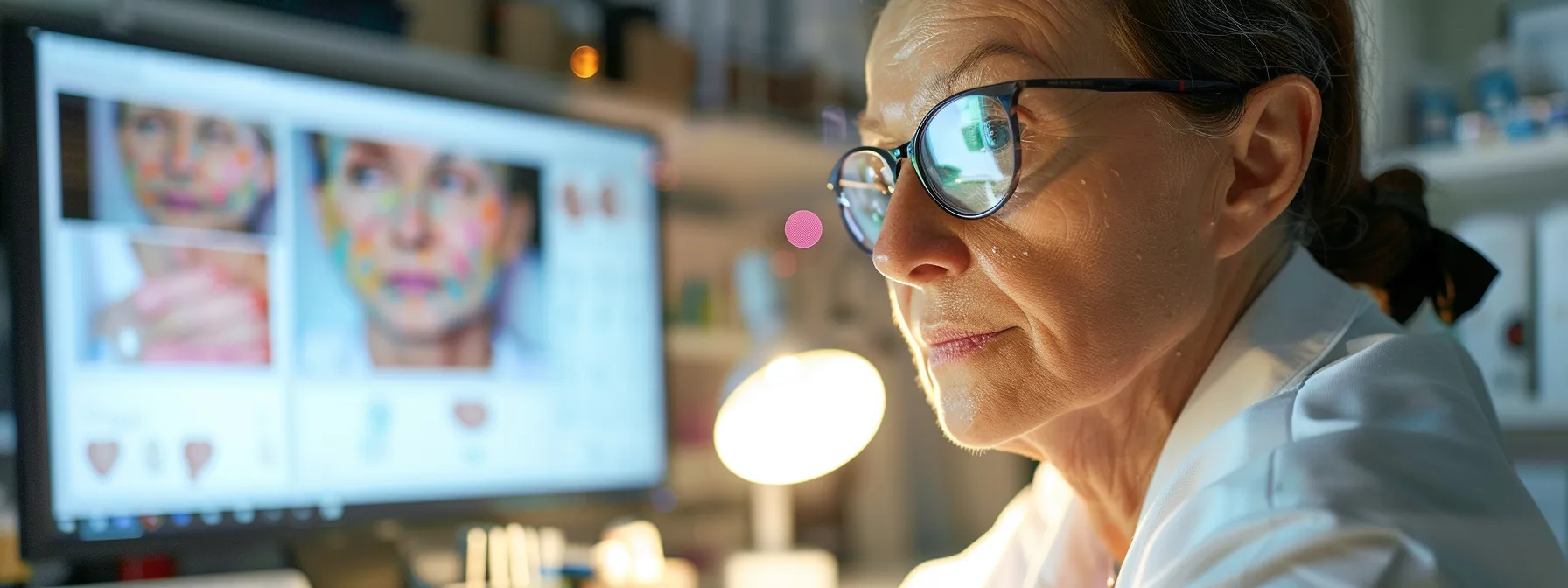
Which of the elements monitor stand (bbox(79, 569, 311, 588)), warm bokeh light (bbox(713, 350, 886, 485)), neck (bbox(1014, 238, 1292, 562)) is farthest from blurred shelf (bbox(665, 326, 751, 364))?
neck (bbox(1014, 238, 1292, 562))

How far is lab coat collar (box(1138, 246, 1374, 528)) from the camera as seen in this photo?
2.12ft

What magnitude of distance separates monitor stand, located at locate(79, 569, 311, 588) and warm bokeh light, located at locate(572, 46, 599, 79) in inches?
25.7

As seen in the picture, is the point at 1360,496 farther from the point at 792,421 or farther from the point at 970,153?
the point at 792,421

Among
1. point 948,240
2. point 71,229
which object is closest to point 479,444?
point 71,229

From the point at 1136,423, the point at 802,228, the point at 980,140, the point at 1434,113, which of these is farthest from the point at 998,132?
the point at 1434,113

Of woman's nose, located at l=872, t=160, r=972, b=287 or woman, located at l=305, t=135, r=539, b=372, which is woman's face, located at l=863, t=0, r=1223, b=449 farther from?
woman, located at l=305, t=135, r=539, b=372

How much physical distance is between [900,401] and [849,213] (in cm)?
107

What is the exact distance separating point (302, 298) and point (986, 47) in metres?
0.68

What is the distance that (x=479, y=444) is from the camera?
45.1 inches

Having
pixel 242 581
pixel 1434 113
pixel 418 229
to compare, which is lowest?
pixel 242 581

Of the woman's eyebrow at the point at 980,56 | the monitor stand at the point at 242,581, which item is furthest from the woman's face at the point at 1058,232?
the monitor stand at the point at 242,581

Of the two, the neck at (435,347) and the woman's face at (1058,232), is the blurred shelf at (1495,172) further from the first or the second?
the neck at (435,347)

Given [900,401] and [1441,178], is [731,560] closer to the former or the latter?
[900,401]

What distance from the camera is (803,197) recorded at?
1.81 meters
